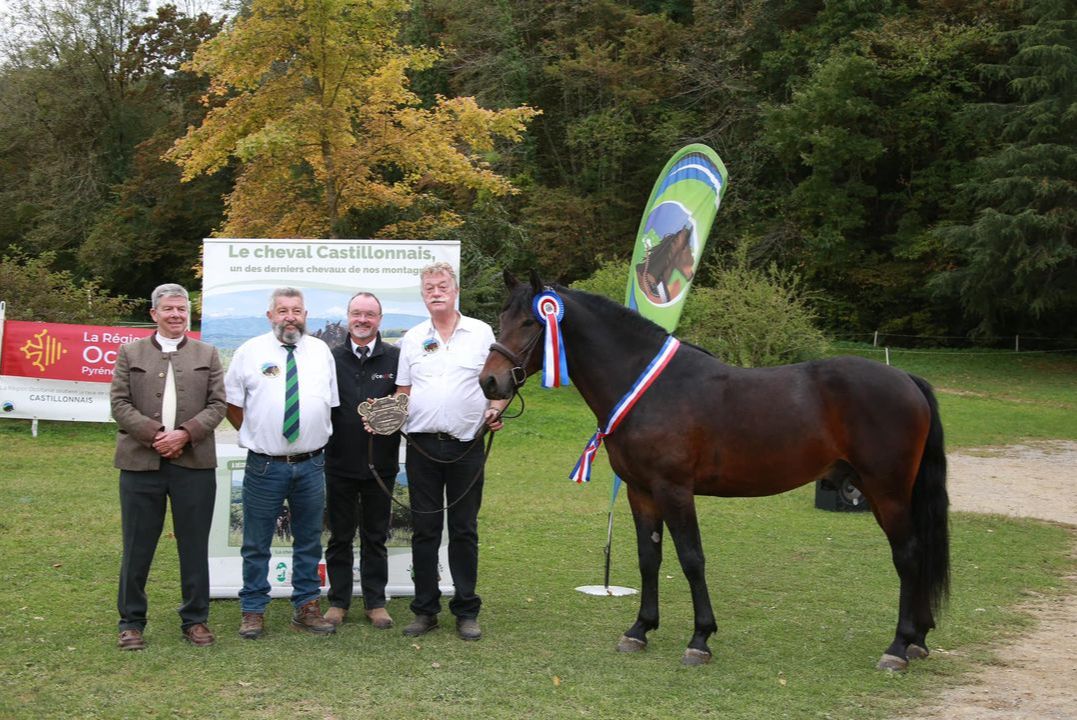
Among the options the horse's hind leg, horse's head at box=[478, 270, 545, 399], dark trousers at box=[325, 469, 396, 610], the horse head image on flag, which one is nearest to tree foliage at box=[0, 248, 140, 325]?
the horse head image on flag

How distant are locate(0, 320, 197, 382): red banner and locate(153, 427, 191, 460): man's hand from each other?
9.40 meters

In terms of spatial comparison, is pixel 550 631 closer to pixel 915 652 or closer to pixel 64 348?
pixel 915 652

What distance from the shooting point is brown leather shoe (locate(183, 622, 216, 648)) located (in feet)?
18.4

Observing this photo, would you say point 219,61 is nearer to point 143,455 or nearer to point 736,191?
point 143,455

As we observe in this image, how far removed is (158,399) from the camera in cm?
550

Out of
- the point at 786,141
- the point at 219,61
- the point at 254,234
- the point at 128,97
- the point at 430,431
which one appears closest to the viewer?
the point at 430,431

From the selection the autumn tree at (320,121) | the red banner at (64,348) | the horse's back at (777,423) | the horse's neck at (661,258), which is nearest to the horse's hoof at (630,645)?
the horse's back at (777,423)

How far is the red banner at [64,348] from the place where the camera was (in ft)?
46.1

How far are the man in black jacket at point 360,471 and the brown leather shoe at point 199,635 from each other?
0.74 metres

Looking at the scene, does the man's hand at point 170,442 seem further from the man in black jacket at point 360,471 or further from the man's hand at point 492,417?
the man's hand at point 492,417

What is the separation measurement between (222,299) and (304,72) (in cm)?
1224

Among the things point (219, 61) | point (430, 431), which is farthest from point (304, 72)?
point (430, 431)

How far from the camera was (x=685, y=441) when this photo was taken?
5.58 meters

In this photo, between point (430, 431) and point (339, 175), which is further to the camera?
point (339, 175)
